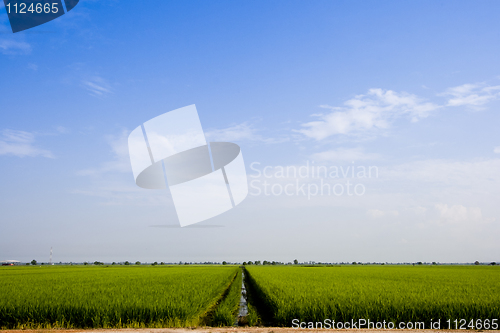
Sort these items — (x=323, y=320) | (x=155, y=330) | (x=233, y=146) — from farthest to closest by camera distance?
(x=233, y=146)
(x=323, y=320)
(x=155, y=330)

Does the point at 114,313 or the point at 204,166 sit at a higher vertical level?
the point at 204,166

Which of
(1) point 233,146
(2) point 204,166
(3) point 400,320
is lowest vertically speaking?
(3) point 400,320

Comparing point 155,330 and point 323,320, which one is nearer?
point 155,330

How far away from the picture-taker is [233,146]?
12.3m

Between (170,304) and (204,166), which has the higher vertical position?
(204,166)

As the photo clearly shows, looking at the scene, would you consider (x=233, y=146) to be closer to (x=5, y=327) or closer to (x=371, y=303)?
(x=371, y=303)

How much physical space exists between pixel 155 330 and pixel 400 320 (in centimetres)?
841

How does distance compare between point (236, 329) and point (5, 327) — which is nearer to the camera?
point (236, 329)

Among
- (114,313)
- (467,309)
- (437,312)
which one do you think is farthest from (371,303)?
(114,313)

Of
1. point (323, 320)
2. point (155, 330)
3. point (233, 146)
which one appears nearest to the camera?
point (155, 330)

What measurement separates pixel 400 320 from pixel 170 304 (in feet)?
27.6

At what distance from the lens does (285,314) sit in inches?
462

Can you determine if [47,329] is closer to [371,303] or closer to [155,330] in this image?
[155,330]

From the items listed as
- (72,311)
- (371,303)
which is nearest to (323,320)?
(371,303)
